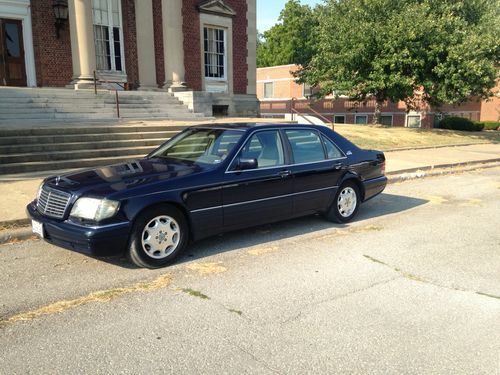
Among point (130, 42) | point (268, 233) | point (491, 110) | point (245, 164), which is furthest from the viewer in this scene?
point (491, 110)

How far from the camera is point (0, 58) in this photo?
15727mm

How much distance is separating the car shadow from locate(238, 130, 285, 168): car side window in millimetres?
991

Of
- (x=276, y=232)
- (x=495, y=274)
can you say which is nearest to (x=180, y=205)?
(x=276, y=232)

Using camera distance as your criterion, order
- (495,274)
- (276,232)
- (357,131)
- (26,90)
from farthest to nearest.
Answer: (357,131) < (26,90) < (276,232) < (495,274)

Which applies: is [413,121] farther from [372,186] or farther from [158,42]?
[372,186]

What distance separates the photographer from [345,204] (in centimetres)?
688

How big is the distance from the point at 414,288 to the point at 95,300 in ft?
9.93

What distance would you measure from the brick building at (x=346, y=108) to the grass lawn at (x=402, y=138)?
561cm

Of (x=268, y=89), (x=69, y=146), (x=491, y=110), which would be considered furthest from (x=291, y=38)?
(x=69, y=146)

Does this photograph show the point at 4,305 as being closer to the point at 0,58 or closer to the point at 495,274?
the point at 495,274

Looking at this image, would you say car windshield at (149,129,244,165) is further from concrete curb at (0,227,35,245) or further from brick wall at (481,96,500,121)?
brick wall at (481,96,500,121)

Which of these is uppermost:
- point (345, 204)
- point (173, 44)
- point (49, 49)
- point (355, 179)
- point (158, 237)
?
point (173, 44)

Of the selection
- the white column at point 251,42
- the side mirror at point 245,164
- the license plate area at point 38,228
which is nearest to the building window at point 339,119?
the white column at point 251,42

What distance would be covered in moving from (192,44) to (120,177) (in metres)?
15.7
